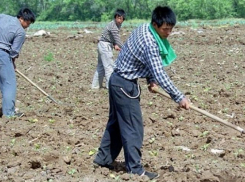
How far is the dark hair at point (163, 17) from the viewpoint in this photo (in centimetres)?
479

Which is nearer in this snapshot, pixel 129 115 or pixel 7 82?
pixel 129 115

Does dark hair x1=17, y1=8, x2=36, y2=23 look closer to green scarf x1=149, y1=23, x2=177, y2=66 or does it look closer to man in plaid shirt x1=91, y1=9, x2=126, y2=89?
man in plaid shirt x1=91, y1=9, x2=126, y2=89

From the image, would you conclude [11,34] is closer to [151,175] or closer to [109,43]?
[109,43]

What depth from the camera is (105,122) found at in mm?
7684

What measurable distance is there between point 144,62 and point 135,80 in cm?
26

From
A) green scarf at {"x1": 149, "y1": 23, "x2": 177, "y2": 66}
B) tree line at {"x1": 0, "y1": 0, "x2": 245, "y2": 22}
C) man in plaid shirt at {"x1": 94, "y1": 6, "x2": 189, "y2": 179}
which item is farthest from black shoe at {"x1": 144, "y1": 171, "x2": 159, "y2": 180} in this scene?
tree line at {"x1": 0, "y1": 0, "x2": 245, "y2": 22}

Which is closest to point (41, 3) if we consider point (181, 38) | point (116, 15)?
point (181, 38)

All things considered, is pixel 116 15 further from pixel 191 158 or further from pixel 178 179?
pixel 178 179

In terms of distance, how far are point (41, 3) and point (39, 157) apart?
8508cm

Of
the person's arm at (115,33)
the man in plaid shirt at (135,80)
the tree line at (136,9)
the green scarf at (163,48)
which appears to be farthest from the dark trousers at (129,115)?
the tree line at (136,9)

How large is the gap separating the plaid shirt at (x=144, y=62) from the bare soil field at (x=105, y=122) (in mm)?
972

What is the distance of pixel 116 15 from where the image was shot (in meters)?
9.77

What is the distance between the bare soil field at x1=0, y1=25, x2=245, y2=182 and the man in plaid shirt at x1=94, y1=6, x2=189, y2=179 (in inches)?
13.0

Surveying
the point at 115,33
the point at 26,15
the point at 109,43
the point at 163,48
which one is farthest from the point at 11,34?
the point at 163,48
